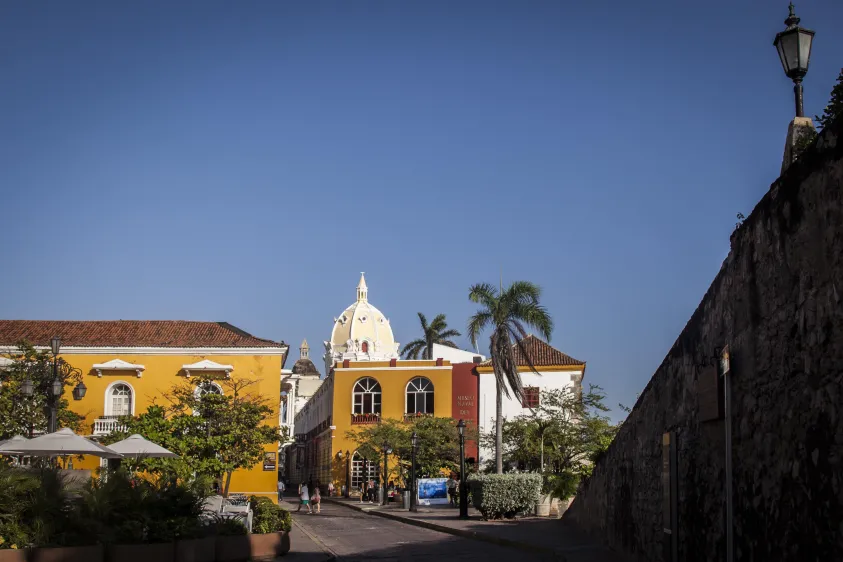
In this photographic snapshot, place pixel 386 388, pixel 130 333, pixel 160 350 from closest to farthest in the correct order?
pixel 160 350, pixel 130 333, pixel 386 388

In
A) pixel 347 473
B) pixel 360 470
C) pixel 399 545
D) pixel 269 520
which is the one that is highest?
pixel 269 520

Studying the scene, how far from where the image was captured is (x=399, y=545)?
20.5 metres

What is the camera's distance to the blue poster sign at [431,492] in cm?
4056

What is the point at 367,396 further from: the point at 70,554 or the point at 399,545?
the point at 70,554

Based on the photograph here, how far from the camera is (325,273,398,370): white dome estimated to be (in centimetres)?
9244

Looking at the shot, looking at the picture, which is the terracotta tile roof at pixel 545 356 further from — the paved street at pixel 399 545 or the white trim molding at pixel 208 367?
the paved street at pixel 399 545

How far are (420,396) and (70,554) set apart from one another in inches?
1828

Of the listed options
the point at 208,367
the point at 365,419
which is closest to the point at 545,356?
the point at 365,419

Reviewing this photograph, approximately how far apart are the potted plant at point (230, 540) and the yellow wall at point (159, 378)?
2717 cm

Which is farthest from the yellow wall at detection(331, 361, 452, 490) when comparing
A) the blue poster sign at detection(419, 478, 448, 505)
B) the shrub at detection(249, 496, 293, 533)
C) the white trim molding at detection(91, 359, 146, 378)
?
the shrub at detection(249, 496, 293, 533)

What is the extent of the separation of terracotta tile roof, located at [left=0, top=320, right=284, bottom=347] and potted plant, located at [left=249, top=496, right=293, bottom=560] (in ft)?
84.0

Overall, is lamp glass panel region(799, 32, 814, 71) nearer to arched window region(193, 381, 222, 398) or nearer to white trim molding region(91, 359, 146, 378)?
arched window region(193, 381, 222, 398)

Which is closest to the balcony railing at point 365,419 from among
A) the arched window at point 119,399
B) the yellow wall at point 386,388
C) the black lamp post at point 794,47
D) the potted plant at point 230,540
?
the yellow wall at point 386,388

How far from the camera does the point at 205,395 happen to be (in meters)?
34.8
